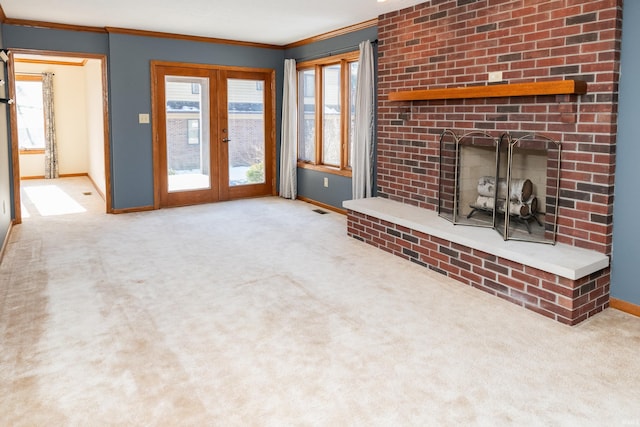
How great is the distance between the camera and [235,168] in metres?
6.80

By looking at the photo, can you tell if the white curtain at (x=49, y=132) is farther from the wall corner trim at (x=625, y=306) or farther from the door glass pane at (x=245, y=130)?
the wall corner trim at (x=625, y=306)

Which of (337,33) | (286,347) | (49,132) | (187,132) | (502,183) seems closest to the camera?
(286,347)

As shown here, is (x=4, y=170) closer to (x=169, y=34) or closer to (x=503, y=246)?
(x=169, y=34)

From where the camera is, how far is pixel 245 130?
679 cm

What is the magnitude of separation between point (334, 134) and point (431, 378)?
14.1 feet

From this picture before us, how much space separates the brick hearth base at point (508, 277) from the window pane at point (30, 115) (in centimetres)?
745

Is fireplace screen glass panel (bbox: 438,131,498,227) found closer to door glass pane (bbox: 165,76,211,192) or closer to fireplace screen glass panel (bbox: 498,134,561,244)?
fireplace screen glass panel (bbox: 498,134,561,244)

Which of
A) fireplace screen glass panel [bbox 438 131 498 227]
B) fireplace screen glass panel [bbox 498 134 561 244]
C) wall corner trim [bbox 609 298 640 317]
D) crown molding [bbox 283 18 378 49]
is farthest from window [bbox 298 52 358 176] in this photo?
wall corner trim [bbox 609 298 640 317]

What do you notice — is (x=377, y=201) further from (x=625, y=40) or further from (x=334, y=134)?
(x=625, y=40)

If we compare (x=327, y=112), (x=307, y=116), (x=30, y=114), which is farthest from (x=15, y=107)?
(x=30, y=114)

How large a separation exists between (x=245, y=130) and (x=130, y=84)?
5.25 ft

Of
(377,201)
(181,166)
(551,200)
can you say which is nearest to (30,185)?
(181,166)

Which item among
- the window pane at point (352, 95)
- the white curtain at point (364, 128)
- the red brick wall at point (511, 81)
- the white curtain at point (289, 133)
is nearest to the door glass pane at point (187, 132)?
the white curtain at point (289, 133)

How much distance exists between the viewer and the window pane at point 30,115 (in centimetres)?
868
